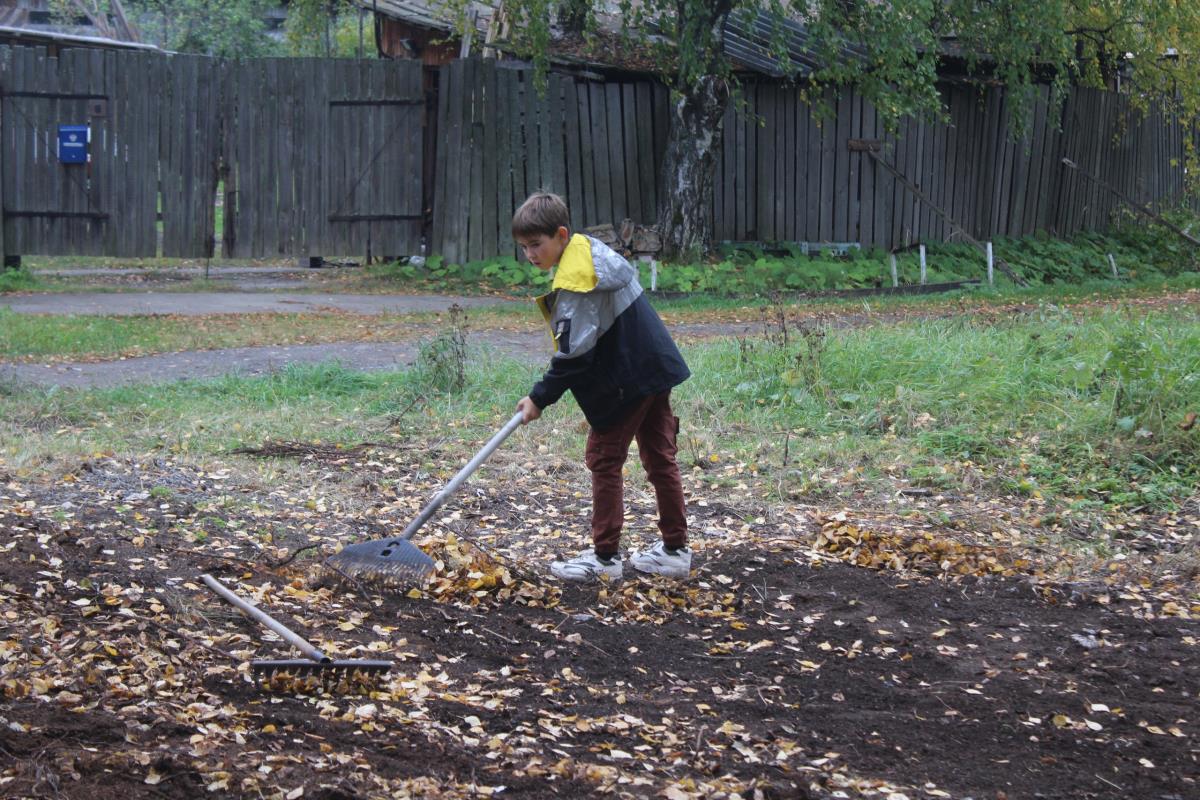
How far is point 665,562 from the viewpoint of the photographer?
200 inches

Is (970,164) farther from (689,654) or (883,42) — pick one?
(689,654)

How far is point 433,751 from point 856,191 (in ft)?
44.8

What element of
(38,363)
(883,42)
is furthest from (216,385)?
(883,42)

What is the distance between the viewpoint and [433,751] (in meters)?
3.32

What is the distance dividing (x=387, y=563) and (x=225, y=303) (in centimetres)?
862

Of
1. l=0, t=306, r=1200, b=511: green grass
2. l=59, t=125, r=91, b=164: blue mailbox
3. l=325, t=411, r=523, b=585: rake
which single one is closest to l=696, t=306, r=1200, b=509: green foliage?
l=0, t=306, r=1200, b=511: green grass

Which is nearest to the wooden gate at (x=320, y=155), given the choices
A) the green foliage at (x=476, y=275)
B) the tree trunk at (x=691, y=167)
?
the green foliage at (x=476, y=275)

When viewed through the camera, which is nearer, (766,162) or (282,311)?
(282,311)

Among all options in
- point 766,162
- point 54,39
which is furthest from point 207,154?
point 766,162

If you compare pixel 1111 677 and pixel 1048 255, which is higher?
pixel 1048 255

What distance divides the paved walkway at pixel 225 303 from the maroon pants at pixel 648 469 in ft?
24.8

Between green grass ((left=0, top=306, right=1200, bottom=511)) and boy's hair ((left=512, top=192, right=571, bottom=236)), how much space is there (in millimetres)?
2205

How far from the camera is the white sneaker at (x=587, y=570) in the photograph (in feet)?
16.4

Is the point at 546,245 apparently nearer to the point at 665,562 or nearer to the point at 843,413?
the point at 665,562
